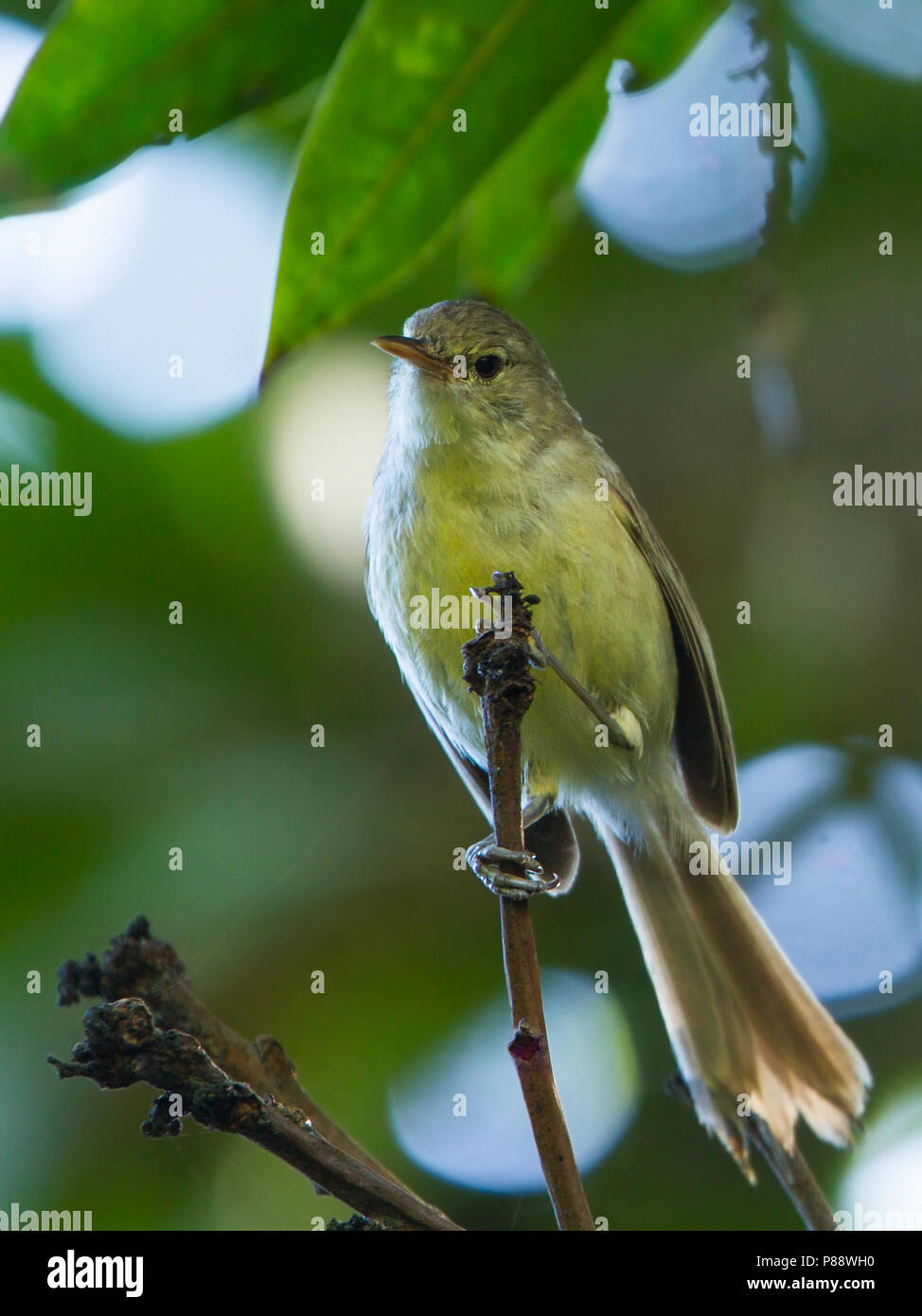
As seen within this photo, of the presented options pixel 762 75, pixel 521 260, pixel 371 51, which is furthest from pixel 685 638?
pixel 371 51

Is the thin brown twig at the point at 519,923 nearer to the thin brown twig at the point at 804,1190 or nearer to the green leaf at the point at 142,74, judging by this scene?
the thin brown twig at the point at 804,1190

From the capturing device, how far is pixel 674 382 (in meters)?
3.66

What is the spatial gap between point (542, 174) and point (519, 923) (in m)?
1.37

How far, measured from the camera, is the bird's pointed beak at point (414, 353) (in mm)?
2619

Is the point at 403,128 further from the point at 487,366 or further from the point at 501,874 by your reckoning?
the point at 501,874

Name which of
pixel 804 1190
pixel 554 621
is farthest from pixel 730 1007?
pixel 804 1190

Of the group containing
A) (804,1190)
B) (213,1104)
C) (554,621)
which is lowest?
(804,1190)

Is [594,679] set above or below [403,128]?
below

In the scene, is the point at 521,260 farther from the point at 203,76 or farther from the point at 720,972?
the point at 720,972

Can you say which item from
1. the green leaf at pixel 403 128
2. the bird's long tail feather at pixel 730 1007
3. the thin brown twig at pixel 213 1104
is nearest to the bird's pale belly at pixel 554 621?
the bird's long tail feather at pixel 730 1007

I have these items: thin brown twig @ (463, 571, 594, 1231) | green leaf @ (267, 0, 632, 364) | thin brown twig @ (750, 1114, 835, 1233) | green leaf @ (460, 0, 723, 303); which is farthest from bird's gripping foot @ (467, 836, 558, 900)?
green leaf @ (460, 0, 723, 303)

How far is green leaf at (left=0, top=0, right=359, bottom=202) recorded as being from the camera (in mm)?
1740

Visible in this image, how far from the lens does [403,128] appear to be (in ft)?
6.12
